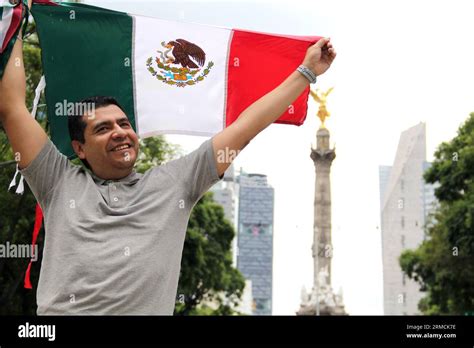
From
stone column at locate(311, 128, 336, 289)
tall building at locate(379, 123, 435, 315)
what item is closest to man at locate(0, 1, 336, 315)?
stone column at locate(311, 128, 336, 289)

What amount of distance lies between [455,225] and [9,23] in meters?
25.2

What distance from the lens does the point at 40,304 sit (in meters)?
2.88

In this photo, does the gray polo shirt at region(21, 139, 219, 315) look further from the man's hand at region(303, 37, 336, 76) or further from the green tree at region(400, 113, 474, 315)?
the green tree at region(400, 113, 474, 315)

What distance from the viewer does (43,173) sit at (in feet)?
9.94

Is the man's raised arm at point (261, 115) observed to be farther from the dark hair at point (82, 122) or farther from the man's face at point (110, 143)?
the dark hair at point (82, 122)

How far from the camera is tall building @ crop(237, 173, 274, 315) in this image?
18562 centimetres

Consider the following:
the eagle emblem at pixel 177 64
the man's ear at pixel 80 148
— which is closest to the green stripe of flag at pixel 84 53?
the eagle emblem at pixel 177 64

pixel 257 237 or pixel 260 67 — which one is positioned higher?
pixel 257 237

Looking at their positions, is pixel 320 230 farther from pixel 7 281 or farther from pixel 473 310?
pixel 7 281

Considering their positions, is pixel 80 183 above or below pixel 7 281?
below

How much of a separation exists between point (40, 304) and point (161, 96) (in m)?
2.32
